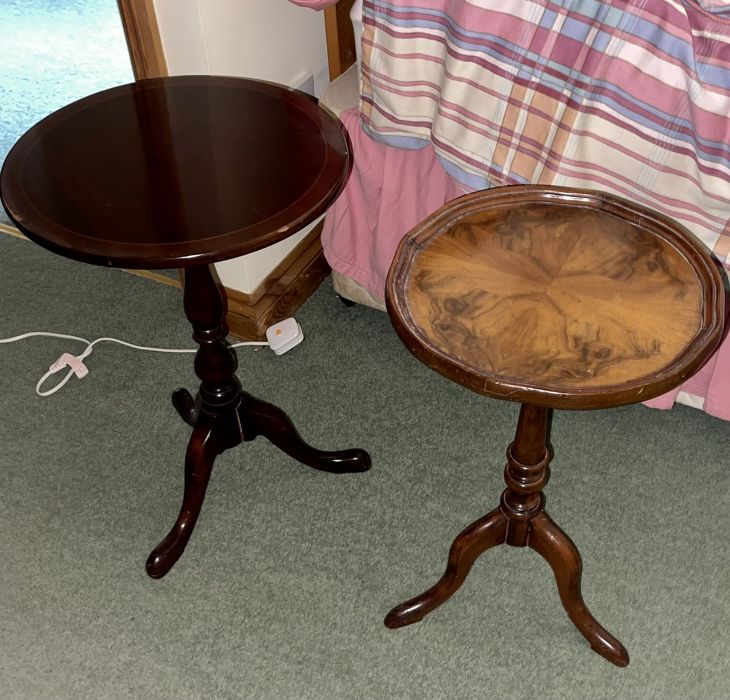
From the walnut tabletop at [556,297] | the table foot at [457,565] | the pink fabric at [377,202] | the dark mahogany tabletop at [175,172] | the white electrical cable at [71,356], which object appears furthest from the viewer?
the white electrical cable at [71,356]

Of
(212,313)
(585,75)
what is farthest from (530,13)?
(212,313)

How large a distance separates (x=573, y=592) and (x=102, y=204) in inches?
38.2

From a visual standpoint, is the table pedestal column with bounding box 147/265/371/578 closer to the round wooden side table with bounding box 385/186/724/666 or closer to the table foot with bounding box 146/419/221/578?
the table foot with bounding box 146/419/221/578

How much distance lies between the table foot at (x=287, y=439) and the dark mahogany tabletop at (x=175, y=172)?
539 mm

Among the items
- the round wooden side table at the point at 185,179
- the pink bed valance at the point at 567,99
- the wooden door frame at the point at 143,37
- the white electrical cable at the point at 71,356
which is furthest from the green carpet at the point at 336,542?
the wooden door frame at the point at 143,37

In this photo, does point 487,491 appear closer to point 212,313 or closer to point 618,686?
point 618,686

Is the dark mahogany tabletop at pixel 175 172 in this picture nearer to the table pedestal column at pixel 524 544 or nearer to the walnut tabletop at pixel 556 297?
the walnut tabletop at pixel 556 297

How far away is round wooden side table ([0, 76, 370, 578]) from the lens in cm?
119

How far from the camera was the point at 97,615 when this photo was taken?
1.59 m

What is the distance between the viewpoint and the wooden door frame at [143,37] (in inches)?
65.7

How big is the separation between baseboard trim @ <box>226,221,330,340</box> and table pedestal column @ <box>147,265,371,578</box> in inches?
12.3

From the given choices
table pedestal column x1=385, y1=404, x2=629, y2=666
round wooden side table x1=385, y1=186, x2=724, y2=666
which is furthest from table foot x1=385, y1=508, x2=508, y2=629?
round wooden side table x1=385, y1=186, x2=724, y2=666

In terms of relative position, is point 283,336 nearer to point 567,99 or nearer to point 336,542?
point 336,542

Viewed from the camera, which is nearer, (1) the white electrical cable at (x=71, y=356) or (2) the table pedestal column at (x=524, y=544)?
(2) the table pedestal column at (x=524, y=544)
